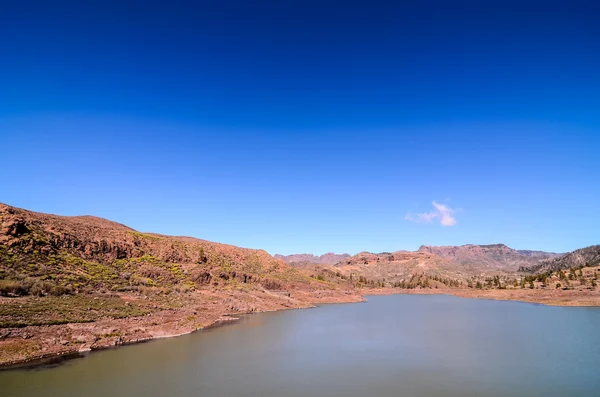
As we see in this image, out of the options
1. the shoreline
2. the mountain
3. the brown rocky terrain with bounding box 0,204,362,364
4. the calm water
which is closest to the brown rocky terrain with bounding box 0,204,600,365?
the brown rocky terrain with bounding box 0,204,362,364

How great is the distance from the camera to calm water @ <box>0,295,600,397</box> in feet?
63.0

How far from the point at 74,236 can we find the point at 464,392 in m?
57.4

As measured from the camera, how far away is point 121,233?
222ft

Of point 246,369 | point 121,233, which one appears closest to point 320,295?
point 121,233

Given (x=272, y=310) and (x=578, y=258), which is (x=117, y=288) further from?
(x=578, y=258)

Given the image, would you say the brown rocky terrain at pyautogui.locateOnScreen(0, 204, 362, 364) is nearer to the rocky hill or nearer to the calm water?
the rocky hill

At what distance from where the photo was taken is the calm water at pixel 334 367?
19.2 m

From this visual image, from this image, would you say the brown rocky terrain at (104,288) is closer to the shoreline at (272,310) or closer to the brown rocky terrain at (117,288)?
the brown rocky terrain at (117,288)

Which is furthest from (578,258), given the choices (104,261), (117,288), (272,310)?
(104,261)

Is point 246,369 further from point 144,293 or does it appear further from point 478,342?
point 144,293

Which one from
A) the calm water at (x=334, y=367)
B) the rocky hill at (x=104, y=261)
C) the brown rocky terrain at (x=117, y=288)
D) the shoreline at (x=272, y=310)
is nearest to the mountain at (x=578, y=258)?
the shoreline at (x=272, y=310)

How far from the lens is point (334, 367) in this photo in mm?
23859

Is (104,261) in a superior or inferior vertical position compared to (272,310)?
superior

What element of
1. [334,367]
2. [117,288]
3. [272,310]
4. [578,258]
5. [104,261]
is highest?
[578,258]
